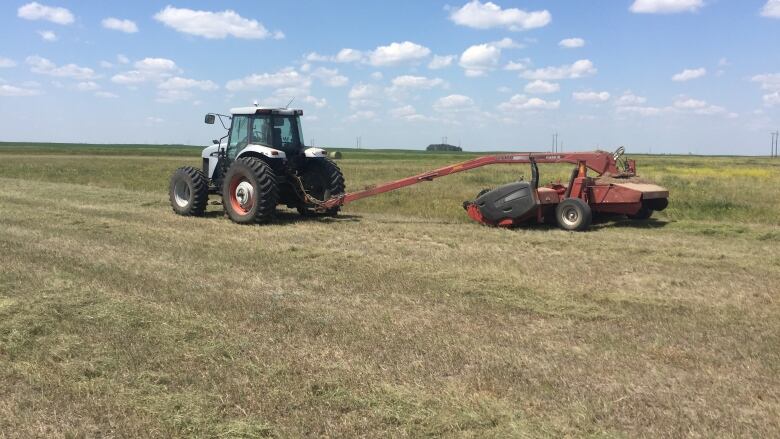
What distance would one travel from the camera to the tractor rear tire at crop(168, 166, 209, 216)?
1230 centimetres

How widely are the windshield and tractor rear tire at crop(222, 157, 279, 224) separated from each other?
591mm

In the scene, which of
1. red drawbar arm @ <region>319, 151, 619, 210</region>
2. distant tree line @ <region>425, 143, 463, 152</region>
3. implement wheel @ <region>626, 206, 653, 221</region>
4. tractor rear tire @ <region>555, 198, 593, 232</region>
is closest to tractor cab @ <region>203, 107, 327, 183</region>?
red drawbar arm @ <region>319, 151, 619, 210</region>

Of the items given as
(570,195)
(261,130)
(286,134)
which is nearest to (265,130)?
(261,130)

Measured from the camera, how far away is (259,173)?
36.6 ft

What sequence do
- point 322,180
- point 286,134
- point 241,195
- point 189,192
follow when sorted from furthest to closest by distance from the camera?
point 189,192 < point 322,180 < point 286,134 < point 241,195

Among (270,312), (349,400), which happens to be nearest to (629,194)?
(270,312)

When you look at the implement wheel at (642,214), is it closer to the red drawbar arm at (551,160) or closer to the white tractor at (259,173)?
the red drawbar arm at (551,160)

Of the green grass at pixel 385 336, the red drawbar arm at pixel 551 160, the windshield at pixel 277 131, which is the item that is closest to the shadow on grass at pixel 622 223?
the red drawbar arm at pixel 551 160

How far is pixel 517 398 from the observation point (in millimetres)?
3701

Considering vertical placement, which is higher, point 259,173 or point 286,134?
point 286,134

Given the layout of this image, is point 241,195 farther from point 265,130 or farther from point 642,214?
point 642,214

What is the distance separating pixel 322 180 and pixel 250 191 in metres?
1.57

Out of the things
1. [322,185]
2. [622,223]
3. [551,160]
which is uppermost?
[551,160]

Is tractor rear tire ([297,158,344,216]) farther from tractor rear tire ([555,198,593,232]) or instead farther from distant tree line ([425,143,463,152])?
distant tree line ([425,143,463,152])
